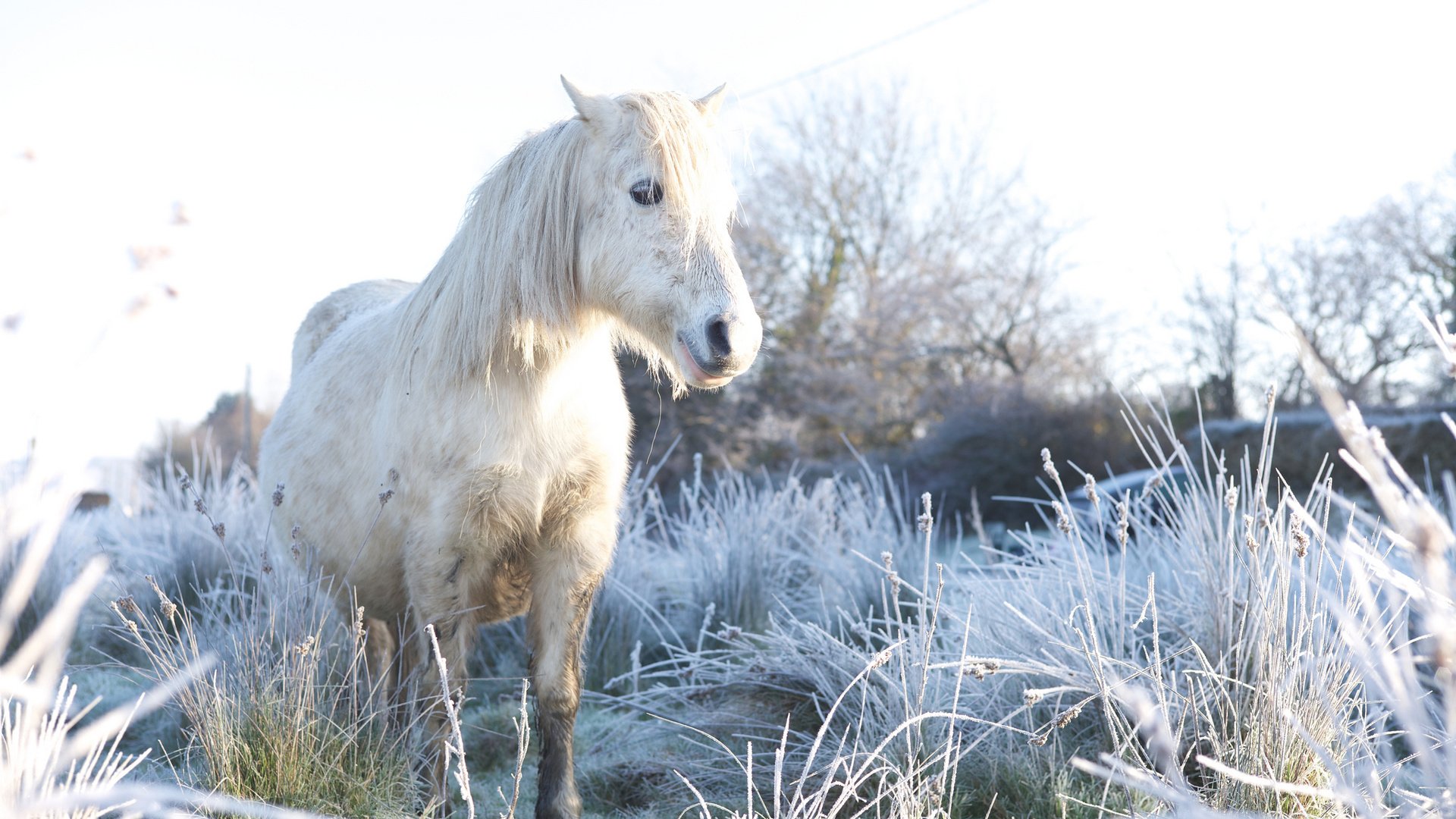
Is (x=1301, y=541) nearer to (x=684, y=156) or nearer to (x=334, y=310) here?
(x=684, y=156)

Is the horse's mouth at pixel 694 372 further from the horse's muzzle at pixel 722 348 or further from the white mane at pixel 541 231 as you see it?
the white mane at pixel 541 231

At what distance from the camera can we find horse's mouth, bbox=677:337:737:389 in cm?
232

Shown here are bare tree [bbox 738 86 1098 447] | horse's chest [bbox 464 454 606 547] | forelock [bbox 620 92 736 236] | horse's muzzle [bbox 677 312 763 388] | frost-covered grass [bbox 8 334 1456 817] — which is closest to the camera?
frost-covered grass [bbox 8 334 1456 817]

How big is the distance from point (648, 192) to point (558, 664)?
4.15 feet

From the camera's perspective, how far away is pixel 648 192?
8.14 ft

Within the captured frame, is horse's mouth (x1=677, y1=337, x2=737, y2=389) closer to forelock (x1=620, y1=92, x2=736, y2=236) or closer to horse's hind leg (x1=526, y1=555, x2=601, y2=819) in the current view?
forelock (x1=620, y1=92, x2=736, y2=236)

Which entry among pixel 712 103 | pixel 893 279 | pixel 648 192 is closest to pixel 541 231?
pixel 648 192

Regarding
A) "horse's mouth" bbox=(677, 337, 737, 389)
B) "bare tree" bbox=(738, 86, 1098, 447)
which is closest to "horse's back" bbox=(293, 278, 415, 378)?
"horse's mouth" bbox=(677, 337, 737, 389)

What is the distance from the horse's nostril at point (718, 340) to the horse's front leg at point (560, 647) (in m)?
0.77

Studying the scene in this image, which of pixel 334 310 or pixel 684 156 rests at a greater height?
pixel 684 156

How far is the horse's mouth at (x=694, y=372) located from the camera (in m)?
2.32

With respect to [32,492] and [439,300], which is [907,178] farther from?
[32,492]

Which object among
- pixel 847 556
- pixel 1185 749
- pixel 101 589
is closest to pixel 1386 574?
pixel 1185 749

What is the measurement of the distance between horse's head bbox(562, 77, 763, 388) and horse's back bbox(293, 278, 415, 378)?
1.63 meters
